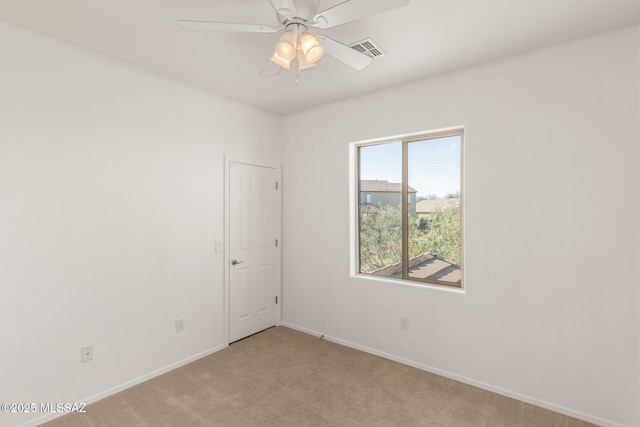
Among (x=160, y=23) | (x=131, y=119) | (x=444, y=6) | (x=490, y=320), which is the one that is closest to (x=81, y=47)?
(x=131, y=119)

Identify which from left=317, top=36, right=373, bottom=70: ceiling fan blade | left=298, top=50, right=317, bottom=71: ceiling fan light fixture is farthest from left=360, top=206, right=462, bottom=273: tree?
left=298, top=50, right=317, bottom=71: ceiling fan light fixture

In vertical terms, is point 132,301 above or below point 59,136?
below

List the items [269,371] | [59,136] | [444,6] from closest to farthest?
[444,6]
[59,136]
[269,371]

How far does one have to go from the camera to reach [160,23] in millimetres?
2123

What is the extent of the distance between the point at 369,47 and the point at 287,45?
0.89 metres

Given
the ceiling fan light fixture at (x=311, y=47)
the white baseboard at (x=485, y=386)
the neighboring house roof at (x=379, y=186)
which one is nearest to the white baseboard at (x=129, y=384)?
the white baseboard at (x=485, y=386)

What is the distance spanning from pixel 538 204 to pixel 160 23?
120 inches

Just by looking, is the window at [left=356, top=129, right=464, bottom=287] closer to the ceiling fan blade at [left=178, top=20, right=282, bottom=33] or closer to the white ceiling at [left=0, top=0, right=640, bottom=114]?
the white ceiling at [left=0, top=0, right=640, bottom=114]

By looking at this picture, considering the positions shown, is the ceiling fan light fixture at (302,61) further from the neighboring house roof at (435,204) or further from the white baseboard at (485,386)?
the white baseboard at (485,386)

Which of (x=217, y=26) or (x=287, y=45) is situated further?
(x=287, y=45)

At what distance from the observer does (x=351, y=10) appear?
1.54 meters

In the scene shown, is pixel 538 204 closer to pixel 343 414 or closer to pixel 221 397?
pixel 343 414

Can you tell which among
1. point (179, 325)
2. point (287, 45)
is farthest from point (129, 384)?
point (287, 45)

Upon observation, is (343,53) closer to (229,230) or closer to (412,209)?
(412,209)
